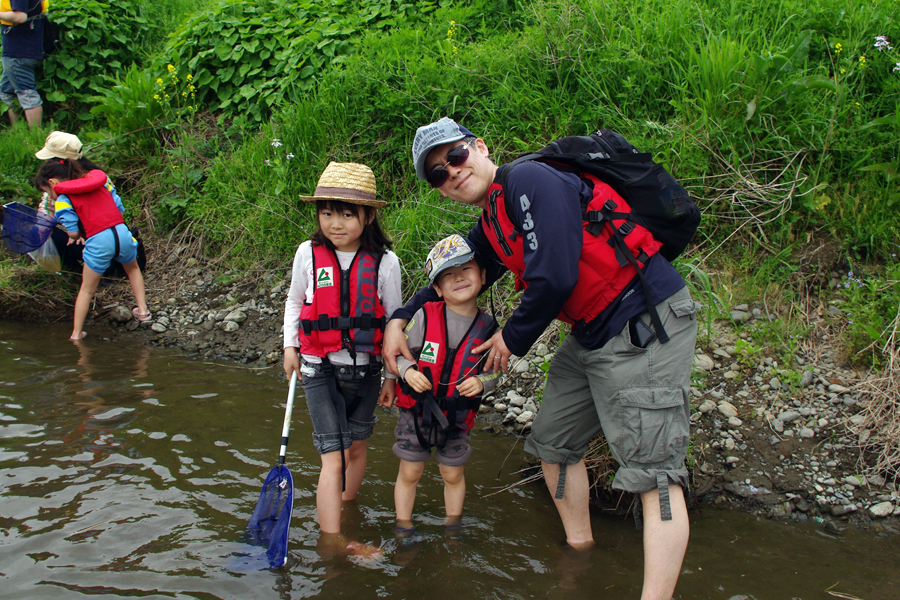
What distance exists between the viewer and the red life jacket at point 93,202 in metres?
6.27

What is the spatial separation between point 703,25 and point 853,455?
3.86 metres

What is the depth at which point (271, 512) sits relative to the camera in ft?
10.6

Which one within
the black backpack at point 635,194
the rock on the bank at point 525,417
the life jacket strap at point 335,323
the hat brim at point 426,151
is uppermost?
the hat brim at point 426,151

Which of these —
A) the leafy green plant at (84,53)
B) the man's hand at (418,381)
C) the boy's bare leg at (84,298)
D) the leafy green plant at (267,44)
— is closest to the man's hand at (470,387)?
the man's hand at (418,381)

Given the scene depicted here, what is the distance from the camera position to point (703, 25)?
561cm

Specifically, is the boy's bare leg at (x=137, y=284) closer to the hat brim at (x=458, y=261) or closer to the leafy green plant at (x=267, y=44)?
the leafy green plant at (x=267, y=44)

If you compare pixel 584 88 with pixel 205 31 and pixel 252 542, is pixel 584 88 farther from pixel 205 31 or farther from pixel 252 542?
pixel 205 31

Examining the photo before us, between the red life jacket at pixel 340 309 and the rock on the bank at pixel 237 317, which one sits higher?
the red life jacket at pixel 340 309

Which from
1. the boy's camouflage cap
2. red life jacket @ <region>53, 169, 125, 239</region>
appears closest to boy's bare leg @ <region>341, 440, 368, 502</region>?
the boy's camouflage cap

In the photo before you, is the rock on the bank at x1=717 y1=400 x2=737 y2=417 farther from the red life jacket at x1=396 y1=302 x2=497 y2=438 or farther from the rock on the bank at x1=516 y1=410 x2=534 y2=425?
the red life jacket at x1=396 y1=302 x2=497 y2=438

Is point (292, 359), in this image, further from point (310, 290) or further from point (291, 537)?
point (291, 537)

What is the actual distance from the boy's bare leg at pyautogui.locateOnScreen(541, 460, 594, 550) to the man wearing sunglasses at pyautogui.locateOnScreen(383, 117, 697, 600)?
0.37m

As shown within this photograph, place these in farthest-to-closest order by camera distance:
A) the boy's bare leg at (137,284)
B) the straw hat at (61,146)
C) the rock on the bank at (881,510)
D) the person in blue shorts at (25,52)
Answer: the person in blue shorts at (25,52) < the boy's bare leg at (137,284) < the straw hat at (61,146) < the rock on the bank at (881,510)

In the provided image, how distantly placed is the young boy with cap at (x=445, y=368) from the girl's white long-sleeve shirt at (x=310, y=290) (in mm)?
256
